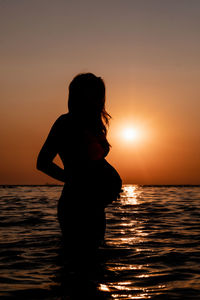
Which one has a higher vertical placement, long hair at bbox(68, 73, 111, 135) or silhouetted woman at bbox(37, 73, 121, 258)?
long hair at bbox(68, 73, 111, 135)

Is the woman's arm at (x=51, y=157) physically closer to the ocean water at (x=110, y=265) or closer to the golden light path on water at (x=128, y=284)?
the ocean water at (x=110, y=265)

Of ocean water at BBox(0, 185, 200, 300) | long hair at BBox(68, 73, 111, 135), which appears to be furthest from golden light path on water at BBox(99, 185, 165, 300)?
long hair at BBox(68, 73, 111, 135)

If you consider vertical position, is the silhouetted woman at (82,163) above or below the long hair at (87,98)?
below

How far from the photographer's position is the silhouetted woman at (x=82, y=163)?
3.65 m

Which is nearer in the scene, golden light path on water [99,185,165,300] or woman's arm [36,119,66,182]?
woman's arm [36,119,66,182]

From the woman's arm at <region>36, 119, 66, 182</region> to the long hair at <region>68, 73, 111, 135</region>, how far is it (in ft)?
0.88

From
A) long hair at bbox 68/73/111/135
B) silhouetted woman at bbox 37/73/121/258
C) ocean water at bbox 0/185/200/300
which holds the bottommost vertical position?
ocean water at bbox 0/185/200/300

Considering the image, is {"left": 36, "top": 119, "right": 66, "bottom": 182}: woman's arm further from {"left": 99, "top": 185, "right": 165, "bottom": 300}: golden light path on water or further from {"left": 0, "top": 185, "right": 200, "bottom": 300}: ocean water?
{"left": 99, "top": 185, "right": 165, "bottom": 300}: golden light path on water

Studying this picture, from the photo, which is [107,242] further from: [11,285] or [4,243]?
[11,285]

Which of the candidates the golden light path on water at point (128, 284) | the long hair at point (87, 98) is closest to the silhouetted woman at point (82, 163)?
the long hair at point (87, 98)

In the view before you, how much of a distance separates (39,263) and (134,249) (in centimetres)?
189

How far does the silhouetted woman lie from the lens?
365cm

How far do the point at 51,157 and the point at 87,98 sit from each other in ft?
2.20

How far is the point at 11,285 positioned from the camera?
464 cm
